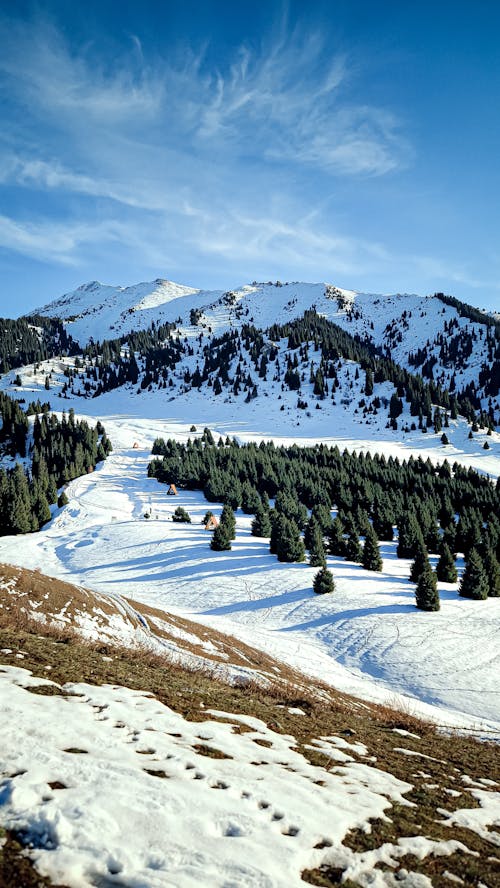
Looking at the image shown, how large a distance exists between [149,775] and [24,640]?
26.1 ft

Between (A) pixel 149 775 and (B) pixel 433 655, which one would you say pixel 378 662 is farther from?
(A) pixel 149 775

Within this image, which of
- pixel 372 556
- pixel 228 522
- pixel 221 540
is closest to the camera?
pixel 372 556

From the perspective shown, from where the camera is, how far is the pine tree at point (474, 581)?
30.4 meters

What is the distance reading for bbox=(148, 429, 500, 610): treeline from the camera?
1421 inches

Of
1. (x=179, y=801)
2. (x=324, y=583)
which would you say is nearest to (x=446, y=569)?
(x=324, y=583)

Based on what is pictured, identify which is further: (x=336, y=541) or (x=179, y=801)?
(x=336, y=541)

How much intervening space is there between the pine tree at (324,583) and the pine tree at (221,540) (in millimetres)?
11149

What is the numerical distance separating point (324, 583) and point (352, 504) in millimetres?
29358

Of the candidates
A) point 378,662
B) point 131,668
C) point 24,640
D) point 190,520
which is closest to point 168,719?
point 131,668

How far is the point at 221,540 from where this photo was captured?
3869 centimetres

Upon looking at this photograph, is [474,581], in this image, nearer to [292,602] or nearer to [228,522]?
[292,602]

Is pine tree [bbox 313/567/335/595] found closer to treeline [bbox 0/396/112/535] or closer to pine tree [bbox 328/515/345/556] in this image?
pine tree [bbox 328/515/345/556]

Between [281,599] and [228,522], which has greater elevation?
[228,522]

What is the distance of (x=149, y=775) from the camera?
5453 mm
